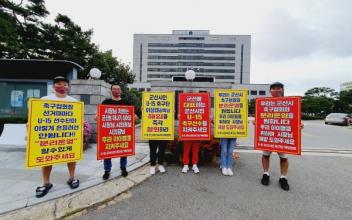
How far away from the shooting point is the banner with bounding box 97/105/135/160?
361cm

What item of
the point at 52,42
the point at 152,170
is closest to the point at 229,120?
the point at 152,170

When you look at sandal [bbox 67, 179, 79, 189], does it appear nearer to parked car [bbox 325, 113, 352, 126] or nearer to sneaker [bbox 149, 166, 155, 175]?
sneaker [bbox 149, 166, 155, 175]

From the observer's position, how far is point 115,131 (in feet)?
12.6

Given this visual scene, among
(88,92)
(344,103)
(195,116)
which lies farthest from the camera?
(344,103)

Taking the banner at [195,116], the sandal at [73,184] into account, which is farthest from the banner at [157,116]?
the sandal at [73,184]

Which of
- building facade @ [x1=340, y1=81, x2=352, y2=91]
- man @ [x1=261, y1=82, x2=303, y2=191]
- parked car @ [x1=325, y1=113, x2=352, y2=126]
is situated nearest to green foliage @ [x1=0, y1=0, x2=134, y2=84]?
man @ [x1=261, y1=82, x2=303, y2=191]

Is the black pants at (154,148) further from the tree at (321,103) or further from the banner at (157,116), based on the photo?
the tree at (321,103)

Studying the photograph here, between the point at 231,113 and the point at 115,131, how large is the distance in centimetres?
258

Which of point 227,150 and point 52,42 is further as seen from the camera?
point 52,42

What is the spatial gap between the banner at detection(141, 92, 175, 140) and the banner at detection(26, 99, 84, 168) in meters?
1.37

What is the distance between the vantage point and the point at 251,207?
9.49ft

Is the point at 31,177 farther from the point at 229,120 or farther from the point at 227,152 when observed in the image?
the point at 229,120

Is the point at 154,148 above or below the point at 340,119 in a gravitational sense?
below

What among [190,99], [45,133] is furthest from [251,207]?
[45,133]
